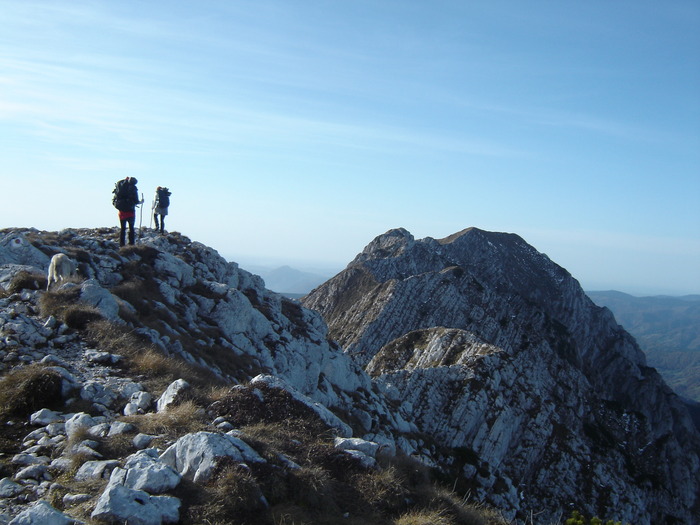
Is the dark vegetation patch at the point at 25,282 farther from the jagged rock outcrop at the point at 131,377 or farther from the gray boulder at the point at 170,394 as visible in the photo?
the gray boulder at the point at 170,394

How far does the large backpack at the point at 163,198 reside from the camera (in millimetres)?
31841

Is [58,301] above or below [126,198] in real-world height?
below

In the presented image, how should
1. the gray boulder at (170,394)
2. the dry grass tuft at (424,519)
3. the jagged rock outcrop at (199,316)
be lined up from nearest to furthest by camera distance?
the dry grass tuft at (424,519)
the gray boulder at (170,394)
the jagged rock outcrop at (199,316)

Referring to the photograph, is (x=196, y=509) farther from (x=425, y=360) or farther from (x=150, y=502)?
(x=425, y=360)

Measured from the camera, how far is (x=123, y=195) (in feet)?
75.8

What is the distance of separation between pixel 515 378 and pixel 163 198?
123ft

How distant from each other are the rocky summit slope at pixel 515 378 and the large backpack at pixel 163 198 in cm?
2362

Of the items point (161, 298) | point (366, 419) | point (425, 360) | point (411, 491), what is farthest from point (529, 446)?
point (411, 491)

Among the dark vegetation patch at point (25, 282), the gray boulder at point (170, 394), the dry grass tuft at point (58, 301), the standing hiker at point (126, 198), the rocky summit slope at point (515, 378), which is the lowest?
the rocky summit slope at point (515, 378)

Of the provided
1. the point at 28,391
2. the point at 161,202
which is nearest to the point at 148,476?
the point at 28,391

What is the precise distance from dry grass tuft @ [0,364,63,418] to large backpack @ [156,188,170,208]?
22.9m

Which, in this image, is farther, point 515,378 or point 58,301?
point 515,378

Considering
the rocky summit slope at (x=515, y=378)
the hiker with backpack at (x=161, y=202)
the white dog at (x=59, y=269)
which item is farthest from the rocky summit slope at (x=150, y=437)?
the hiker with backpack at (x=161, y=202)

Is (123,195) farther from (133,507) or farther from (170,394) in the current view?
(133,507)
